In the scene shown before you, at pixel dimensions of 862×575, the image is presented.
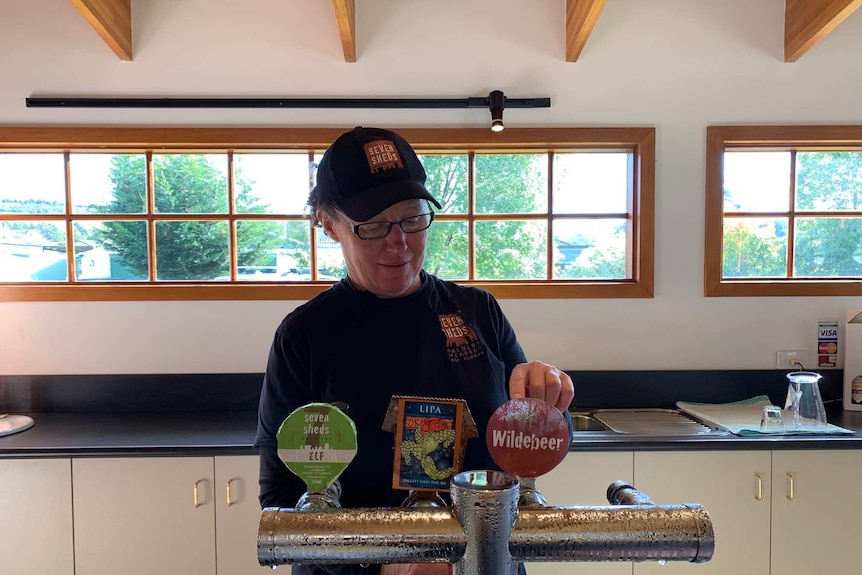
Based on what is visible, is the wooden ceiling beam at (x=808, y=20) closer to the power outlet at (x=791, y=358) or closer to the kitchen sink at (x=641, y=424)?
the power outlet at (x=791, y=358)

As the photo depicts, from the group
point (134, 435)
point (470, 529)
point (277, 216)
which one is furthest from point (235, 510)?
point (470, 529)

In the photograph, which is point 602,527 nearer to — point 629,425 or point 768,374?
point 629,425

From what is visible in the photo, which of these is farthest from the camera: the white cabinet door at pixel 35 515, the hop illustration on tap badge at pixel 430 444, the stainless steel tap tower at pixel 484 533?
the white cabinet door at pixel 35 515

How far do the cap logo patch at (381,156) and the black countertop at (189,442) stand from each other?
4.29ft

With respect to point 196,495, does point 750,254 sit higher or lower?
higher

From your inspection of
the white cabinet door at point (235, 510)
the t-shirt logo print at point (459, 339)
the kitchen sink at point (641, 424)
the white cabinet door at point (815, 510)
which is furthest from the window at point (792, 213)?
the white cabinet door at point (235, 510)

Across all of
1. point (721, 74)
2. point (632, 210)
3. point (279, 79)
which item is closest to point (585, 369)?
point (632, 210)

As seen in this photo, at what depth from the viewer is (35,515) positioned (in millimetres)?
1740

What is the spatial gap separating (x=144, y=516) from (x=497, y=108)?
2043mm

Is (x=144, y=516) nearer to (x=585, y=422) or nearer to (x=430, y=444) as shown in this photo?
(x=430, y=444)

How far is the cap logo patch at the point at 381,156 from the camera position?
0.81 m

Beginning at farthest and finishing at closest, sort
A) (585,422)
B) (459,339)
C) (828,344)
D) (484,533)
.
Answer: (828,344) → (585,422) → (459,339) → (484,533)

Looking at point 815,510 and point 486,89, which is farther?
point 486,89

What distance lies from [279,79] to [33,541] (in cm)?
197
